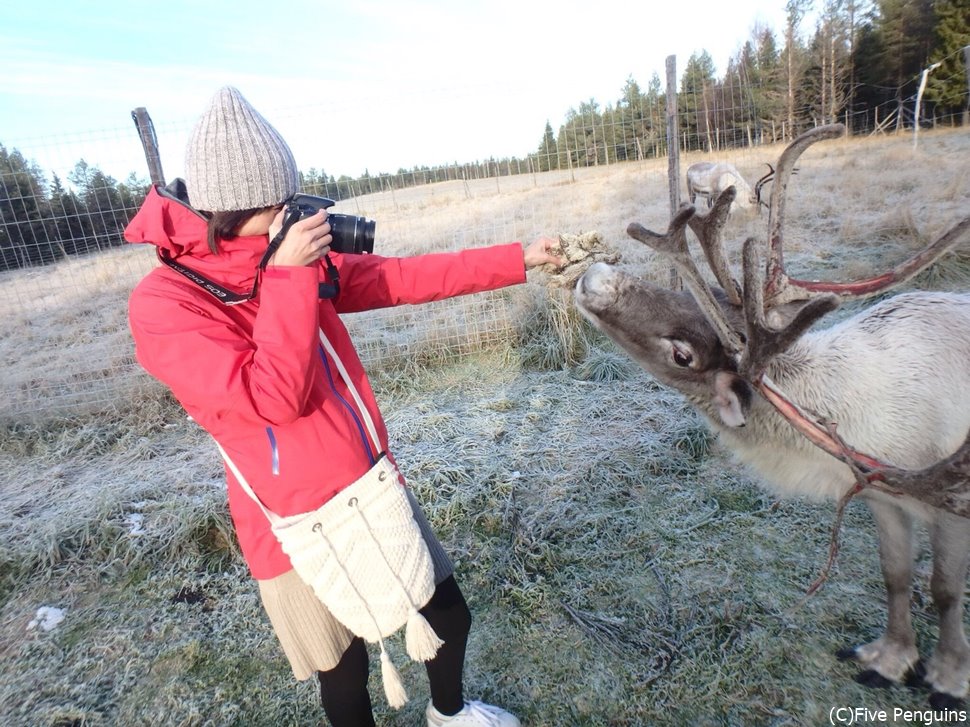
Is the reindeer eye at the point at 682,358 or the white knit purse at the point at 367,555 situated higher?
the reindeer eye at the point at 682,358

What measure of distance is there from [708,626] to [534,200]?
6.12 m

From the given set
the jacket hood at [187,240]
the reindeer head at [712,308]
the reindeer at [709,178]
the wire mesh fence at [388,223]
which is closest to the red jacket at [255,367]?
the jacket hood at [187,240]

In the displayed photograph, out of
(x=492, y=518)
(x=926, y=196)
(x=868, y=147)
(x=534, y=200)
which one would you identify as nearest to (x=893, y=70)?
(x=868, y=147)

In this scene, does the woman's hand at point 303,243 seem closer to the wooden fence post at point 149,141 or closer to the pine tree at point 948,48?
the wooden fence post at point 149,141

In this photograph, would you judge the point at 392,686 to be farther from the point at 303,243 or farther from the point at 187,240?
the point at 187,240

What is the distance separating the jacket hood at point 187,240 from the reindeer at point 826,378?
1.34 m

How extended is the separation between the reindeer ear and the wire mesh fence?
4808 millimetres

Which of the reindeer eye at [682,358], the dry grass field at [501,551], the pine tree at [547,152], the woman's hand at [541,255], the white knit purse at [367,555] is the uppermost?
the pine tree at [547,152]

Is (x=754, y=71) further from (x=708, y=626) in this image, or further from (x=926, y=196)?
(x=708, y=626)

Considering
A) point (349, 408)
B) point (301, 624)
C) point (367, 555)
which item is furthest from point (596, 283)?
point (301, 624)

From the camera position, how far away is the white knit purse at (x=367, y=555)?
66.7 inches

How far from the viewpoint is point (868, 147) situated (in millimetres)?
15688

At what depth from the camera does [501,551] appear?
152 inches

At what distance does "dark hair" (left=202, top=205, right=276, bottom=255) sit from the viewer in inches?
65.1
